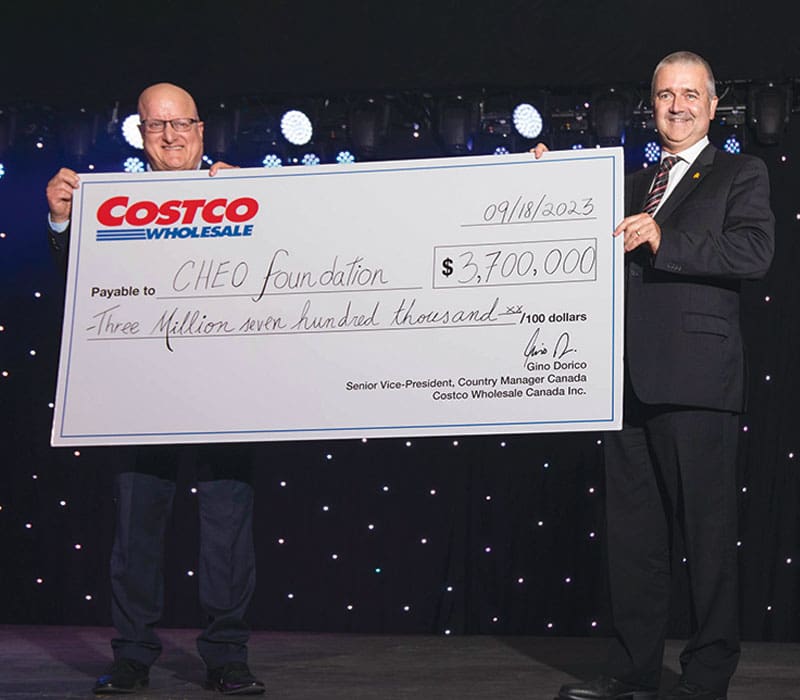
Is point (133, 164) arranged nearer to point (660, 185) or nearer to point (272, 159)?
point (272, 159)

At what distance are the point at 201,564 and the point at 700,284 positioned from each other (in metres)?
1.34

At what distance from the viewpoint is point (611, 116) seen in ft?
13.9

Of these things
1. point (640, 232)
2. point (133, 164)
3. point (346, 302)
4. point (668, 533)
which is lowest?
point (668, 533)

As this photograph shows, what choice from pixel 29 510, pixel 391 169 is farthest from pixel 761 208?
pixel 29 510

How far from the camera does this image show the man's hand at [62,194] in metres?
2.93

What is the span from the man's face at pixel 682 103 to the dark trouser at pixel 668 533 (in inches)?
25.0

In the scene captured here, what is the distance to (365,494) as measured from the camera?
460 centimetres

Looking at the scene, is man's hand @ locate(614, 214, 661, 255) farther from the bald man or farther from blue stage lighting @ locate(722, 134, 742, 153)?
blue stage lighting @ locate(722, 134, 742, 153)

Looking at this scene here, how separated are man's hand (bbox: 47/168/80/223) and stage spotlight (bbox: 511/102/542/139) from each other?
1.89m

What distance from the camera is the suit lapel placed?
8.89 ft

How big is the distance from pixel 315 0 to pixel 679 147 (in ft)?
7.04

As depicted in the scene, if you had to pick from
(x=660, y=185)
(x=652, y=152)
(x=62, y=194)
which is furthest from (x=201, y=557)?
(x=652, y=152)

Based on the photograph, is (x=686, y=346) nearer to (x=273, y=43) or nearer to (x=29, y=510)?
(x=273, y=43)

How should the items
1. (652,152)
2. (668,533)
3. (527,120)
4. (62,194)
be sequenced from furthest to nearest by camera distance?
(652,152), (527,120), (62,194), (668,533)
